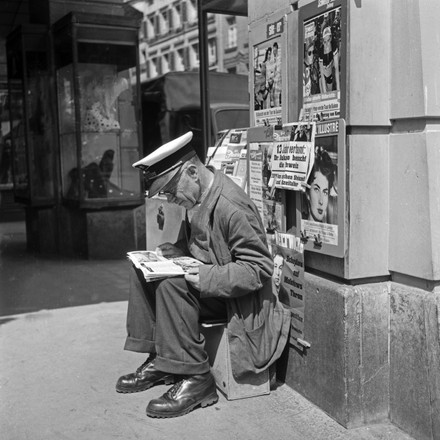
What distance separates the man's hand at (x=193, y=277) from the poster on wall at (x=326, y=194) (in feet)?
1.98

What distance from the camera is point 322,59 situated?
318 cm

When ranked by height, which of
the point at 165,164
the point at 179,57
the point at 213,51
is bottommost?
the point at 165,164

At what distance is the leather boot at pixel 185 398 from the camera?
3.31 meters

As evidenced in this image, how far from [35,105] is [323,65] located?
661 centimetres

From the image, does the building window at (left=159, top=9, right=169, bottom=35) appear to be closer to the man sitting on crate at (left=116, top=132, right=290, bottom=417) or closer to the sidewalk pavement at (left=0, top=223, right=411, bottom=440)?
the sidewalk pavement at (left=0, top=223, right=411, bottom=440)

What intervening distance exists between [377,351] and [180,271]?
41.4 inches

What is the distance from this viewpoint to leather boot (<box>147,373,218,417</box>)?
331 cm

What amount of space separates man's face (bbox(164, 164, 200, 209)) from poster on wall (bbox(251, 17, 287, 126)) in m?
0.61

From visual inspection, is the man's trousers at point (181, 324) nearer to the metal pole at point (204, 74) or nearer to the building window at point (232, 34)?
the metal pole at point (204, 74)

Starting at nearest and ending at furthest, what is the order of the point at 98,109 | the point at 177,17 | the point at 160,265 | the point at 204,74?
the point at 160,265 → the point at 204,74 → the point at 98,109 → the point at 177,17

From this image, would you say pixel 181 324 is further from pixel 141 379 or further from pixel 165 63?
pixel 165 63

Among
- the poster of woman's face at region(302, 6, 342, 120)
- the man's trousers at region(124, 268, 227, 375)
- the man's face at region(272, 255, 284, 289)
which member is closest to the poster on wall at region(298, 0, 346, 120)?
the poster of woman's face at region(302, 6, 342, 120)

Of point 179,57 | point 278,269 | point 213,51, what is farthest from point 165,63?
point 278,269

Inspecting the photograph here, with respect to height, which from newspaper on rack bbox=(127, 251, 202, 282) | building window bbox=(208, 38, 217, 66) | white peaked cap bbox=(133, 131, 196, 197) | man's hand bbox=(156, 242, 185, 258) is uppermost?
building window bbox=(208, 38, 217, 66)
